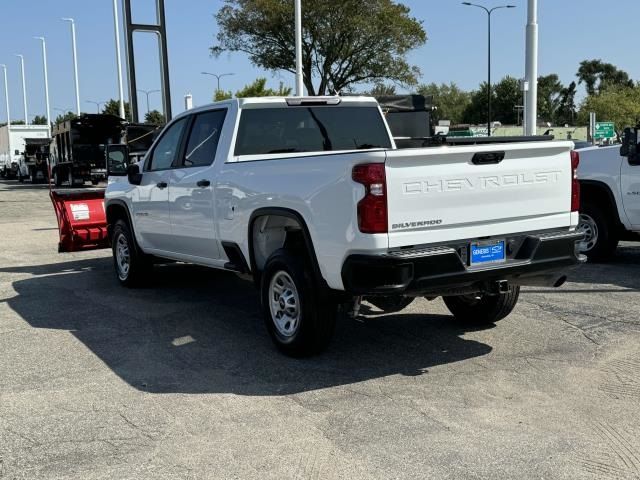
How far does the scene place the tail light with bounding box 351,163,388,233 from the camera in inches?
177

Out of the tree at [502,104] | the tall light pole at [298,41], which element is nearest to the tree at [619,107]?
the tree at [502,104]

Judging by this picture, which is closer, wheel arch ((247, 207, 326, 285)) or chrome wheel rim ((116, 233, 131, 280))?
wheel arch ((247, 207, 326, 285))

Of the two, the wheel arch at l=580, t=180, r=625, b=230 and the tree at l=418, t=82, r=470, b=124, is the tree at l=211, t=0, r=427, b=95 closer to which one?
the wheel arch at l=580, t=180, r=625, b=230

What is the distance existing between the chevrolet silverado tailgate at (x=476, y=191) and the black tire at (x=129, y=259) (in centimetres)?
450

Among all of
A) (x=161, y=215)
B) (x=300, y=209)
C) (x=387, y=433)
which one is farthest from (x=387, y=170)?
(x=161, y=215)

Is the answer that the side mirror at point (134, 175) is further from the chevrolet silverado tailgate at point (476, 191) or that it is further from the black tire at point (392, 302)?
the chevrolet silverado tailgate at point (476, 191)

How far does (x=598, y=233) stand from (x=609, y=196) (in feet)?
1.70

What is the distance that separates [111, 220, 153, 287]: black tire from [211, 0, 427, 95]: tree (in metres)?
31.4

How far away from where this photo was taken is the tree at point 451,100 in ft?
368

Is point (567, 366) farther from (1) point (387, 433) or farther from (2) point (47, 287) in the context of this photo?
(2) point (47, 287)

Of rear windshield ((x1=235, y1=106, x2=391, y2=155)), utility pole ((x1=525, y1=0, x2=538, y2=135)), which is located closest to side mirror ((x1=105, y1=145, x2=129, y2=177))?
rear windshield ((x1=235, y1=106, x2=391, y2=155))

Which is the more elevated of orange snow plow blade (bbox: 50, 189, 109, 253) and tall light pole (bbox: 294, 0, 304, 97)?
tall light pole (bbox: 294, 0, 304, 97)

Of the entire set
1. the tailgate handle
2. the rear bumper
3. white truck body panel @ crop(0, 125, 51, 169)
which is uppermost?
white truck body panel @ crop(0, 125, 51, 169)

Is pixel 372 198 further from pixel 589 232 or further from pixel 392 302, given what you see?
pixel 589 232
